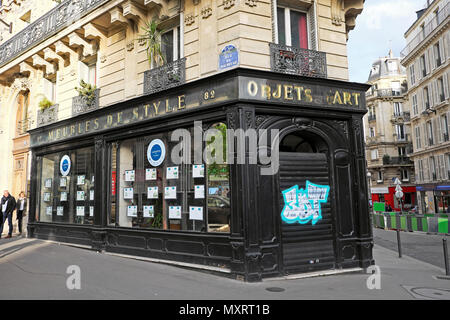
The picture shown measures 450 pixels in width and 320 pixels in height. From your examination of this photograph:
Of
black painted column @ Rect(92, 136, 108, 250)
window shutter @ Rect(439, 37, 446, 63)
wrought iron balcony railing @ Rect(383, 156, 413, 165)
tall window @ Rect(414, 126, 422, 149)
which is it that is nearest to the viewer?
black painted column @ Rect(92, 136, 108, 250)

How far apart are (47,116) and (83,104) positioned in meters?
2.54

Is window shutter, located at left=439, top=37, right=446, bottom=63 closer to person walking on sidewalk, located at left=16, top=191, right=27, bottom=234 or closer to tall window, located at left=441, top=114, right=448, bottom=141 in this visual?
tall window, located at left=441, top=114, right=448, bottom=141

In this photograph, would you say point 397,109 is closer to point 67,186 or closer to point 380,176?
point 380,176

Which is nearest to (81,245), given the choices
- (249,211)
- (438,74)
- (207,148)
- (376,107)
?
(207,148)

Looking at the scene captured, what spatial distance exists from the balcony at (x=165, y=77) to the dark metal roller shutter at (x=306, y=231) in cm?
326

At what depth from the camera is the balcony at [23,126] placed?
14555 millimetres

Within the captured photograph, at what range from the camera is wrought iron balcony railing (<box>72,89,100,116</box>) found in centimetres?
1105

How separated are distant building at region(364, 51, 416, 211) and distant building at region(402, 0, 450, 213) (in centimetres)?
1161

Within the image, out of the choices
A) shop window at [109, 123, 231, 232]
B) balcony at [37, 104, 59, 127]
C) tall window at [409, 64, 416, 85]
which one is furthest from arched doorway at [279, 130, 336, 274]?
tall window at [409, 64, 416, 85]

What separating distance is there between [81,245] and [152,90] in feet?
18.0

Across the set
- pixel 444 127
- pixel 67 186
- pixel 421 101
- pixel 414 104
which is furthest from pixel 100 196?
pixel 414 104

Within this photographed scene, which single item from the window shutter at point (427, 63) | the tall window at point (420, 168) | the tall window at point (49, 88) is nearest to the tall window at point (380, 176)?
the tall window at point (420, 168)

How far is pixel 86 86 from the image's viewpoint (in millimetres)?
11359
